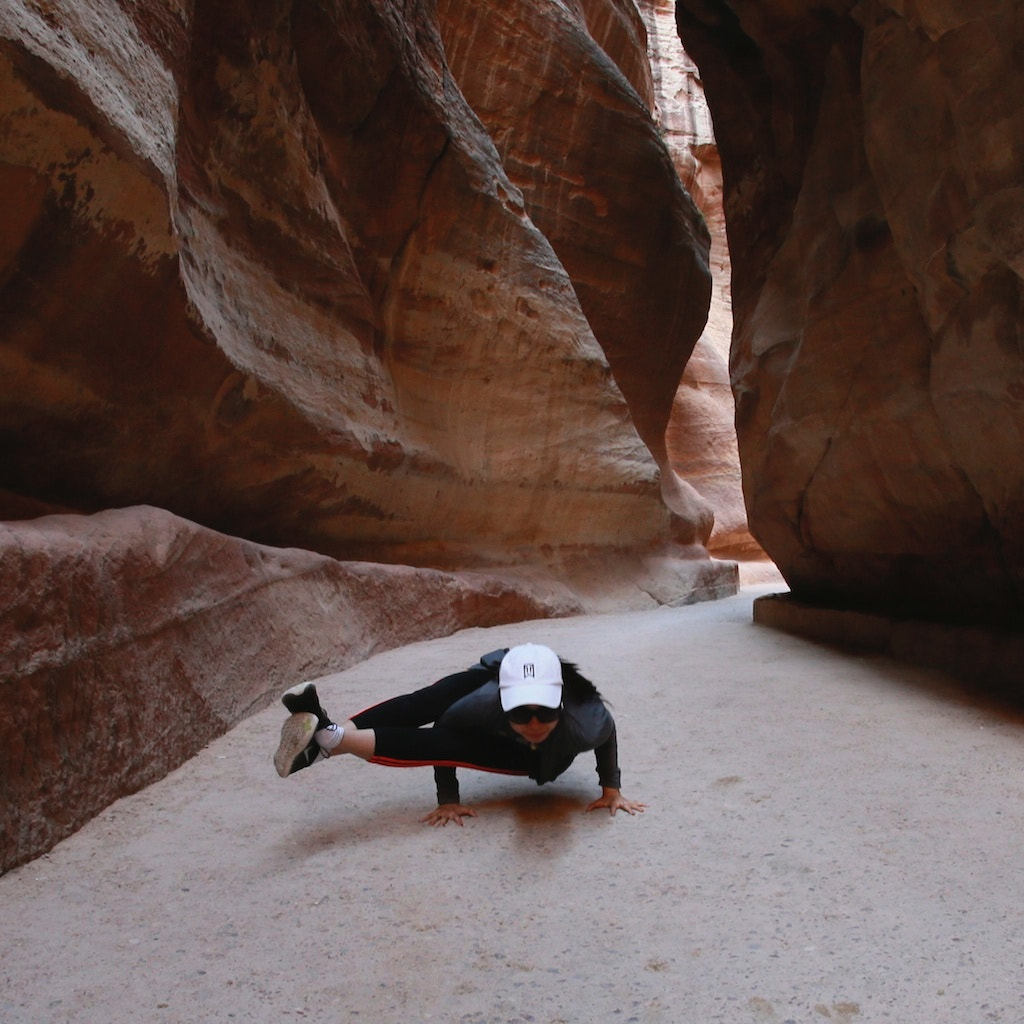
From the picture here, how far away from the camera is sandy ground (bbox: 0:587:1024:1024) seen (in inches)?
61.3

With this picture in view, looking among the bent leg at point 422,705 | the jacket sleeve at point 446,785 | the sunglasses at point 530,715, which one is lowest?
the jacket sleeve at point 446,785

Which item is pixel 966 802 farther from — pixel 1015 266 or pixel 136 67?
pixel 136 67

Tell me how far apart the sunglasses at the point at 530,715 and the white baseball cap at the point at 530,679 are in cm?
2

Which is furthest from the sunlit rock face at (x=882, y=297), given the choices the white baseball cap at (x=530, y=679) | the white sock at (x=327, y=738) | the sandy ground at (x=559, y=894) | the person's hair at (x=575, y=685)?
the white sock at (x=327, y=738)

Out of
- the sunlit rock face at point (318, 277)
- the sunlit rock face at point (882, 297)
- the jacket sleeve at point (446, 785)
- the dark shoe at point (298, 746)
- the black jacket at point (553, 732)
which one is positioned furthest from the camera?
the sunlit rock face at point (882, 297)

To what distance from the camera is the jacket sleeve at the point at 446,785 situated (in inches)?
95.5

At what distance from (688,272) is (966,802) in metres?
11.4

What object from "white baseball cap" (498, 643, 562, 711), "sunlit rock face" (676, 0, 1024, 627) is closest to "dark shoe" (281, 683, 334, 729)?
"white baseball cap" (498, 643, 562, 711)

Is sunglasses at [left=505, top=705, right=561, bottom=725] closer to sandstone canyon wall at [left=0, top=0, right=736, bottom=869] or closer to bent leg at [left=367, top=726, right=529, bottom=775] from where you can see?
bent leg at [left=367, top=726, right=529, bottom=775]

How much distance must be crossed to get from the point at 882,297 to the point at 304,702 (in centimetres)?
382

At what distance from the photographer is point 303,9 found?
566 centimetres

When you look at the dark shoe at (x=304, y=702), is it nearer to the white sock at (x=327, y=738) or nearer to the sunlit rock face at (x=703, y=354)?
the white sock at (x=327, y=738)

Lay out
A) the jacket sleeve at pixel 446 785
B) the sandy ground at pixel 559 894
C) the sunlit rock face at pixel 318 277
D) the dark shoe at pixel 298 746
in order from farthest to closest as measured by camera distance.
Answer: the sunlit rock face at pixel 318 277, the jacket sleeve at pixel 446 785, the dark shoe at pixel 298 746, the sandy ground at pixel 559 894

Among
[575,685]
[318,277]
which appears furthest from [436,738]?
[318,277]
